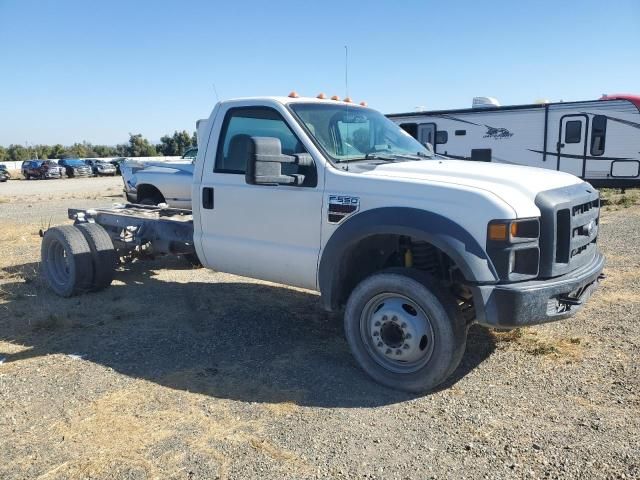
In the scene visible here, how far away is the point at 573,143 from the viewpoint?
49.4 ft

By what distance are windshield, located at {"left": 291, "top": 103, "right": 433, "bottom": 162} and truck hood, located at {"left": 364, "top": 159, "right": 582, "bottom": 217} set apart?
1.30 feet

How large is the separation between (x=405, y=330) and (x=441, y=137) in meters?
14.7

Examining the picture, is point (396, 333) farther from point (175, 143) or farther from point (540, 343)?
point (175, 143)

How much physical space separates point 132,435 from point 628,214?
13073 mm

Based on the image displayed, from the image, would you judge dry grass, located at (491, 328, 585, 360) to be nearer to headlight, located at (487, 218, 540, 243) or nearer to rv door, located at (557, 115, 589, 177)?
headlight, located at (487, 218, 540, 243)

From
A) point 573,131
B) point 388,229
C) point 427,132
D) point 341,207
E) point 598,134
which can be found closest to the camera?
point 388,229

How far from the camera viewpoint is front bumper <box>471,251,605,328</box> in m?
3.41

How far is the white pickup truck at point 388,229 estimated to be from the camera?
137 inches

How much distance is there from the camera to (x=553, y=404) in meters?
3.65

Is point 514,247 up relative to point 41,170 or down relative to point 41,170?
up

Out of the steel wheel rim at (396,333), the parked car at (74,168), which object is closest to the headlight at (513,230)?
the steel wheel rim at (396,333)

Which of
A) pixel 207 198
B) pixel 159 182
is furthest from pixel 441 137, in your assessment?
pixel 207 198

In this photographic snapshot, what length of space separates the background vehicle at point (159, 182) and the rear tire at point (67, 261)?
2.86 metres

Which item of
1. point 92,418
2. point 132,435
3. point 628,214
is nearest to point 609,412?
point 132,435
